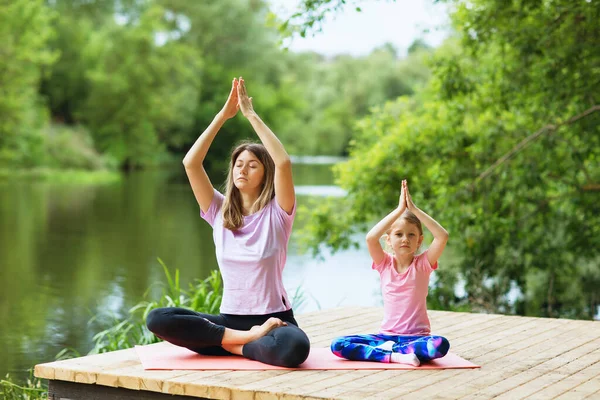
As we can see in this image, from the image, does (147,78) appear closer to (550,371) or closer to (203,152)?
(203,152)

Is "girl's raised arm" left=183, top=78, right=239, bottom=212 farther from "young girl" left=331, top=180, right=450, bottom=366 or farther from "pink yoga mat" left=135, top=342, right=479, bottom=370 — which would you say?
"young girl" left=331, top=180, right=450, bottom=366

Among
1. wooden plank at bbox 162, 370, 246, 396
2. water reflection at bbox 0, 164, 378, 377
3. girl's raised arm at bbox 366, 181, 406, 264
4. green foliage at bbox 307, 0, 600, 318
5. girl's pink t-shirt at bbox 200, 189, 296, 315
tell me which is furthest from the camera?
green foliage at bbox 307, 0, 600, 318

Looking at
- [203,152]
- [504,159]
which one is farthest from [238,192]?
[504,159]

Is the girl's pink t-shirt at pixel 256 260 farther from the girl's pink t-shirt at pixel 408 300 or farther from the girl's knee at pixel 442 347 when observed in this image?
the girl's knee at pixel 442 347

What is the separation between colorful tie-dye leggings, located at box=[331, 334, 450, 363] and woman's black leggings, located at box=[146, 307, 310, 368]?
0.26 m

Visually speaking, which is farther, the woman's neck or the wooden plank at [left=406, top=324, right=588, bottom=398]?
the woman's neck

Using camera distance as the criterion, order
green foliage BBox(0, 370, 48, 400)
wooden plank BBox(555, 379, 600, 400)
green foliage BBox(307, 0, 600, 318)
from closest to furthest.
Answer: wooden plank BBox(555, 379, 600, 400) < green foliage BBox(0, 370, 48, 400) < green foliage BBox(307, 0, 600, 318)

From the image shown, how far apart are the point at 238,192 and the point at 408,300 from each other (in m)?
0.97

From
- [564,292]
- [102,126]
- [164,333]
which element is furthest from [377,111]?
[102,126]

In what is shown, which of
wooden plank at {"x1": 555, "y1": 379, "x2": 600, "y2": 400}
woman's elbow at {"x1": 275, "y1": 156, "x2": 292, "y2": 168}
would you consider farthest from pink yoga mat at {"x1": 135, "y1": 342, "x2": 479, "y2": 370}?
woman's elbow at {"x1": 275, "y1": 156, "x2": 292, "y2": 168}

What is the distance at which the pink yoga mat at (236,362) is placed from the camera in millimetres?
3986

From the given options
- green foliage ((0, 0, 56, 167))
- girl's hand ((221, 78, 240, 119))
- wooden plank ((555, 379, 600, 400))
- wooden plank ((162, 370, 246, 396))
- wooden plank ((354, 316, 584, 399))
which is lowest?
wooden plank ((555, 379, 600, 400))

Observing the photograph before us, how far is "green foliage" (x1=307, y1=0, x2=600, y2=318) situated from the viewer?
8547 mm

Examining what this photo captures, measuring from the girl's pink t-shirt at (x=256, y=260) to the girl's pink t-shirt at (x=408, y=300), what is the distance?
515mm
